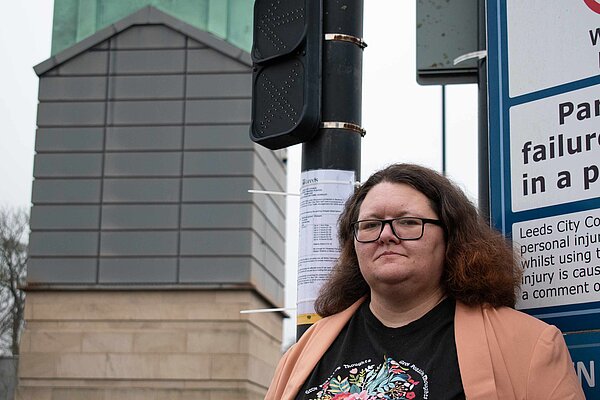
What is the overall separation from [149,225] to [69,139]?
3.16 meters

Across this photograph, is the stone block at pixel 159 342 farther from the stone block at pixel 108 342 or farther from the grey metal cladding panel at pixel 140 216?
the grey metal cladding panel at pixel 140 216

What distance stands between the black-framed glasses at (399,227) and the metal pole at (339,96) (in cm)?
115

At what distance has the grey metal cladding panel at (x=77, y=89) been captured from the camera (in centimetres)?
2666

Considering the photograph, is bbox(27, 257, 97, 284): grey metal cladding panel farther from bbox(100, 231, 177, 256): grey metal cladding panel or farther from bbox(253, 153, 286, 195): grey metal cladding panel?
bbox(253, 153, 286, 195): grey metal cladding panel

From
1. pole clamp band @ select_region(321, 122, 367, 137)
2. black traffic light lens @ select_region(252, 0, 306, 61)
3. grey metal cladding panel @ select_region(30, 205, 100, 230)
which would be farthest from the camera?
grey metal cladding panel @ select_region(30, 205, 100, 230)

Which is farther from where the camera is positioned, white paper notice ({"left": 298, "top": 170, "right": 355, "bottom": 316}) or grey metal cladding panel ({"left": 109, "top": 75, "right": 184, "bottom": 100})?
grey metal cladding panel ({"left": 109, "top": 75, "right": 184, "bottom": 100})

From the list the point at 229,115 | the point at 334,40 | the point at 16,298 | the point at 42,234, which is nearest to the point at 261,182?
the point at 229,115

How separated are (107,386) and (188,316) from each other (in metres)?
2.35

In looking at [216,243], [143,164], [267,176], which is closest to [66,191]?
[143,164]

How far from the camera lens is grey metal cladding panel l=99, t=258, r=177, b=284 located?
2490cm

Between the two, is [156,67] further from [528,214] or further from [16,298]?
[528,214]

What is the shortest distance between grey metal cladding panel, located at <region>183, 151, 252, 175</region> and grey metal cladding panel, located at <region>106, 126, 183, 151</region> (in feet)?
1.58

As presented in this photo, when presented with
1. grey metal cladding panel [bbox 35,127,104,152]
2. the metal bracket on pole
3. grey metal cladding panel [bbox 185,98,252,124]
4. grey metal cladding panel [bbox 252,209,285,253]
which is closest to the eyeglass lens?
the metal bracket on pole

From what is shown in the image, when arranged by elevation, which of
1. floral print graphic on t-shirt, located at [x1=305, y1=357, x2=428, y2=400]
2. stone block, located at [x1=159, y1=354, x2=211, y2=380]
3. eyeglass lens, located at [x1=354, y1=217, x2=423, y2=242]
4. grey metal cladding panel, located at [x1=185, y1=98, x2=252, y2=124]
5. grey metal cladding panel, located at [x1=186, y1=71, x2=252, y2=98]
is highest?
grey metal cladding panel, located at [x1=186, y1=71, x2=252, y2=98]
